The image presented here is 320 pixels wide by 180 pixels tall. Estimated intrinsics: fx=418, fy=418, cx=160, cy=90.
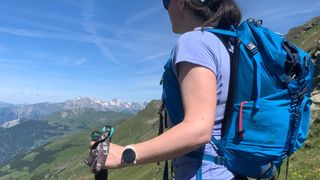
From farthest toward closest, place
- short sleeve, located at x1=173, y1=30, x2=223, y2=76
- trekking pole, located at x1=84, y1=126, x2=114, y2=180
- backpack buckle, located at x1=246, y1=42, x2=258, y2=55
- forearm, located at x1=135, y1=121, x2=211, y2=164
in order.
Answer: backpack buckle, located at x1=246, y1=42, x2=258, y2=55 < short sleeve, located at x1=173, y1=30, x2=223, y2=76 < trekking pole, located at x1=84, y1=126, x2=114, y2=180 < forearm, located at x1=135, y1=121, x2=211, y2=164

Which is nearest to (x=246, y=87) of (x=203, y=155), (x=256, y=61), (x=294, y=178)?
(x=256, y=61)

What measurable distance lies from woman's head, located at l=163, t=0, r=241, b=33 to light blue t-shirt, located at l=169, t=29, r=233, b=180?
11.6 inches

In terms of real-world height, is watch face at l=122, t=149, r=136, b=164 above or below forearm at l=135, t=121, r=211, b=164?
below

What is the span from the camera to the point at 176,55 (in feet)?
12.8

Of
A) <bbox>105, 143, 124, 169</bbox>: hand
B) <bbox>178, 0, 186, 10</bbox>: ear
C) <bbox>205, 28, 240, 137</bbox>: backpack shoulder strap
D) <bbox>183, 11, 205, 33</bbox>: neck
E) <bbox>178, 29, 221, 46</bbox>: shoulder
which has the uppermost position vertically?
<bbox>178, 0, 186, 10</bbox>: ear

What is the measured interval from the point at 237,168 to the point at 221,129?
397 millimetres

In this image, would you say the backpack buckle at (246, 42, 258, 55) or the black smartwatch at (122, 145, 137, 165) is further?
the backpack buckle at (246, 42, 258, 55)

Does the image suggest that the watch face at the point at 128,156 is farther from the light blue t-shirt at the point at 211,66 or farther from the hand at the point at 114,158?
the light blue t-shirt at the point at 211,66

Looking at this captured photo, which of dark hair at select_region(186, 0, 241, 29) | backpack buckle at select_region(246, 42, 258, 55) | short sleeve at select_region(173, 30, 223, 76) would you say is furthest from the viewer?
dark hair at select_region(186, 0, 241, 29)

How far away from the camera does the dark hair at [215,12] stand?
4273mm

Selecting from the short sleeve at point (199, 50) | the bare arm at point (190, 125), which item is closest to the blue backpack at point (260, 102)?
the short sleeve at point (199, 50)

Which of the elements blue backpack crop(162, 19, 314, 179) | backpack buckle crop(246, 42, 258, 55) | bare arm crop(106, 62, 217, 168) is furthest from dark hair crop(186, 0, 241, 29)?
bare arm crop(106, 62, 217, 168)

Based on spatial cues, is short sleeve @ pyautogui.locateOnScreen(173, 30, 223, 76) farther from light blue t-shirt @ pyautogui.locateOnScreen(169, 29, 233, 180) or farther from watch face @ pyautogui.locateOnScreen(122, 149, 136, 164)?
watch face @ pyautogui.locateOnScreen(122, 149, 136, 164)

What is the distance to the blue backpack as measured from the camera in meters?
3.83
